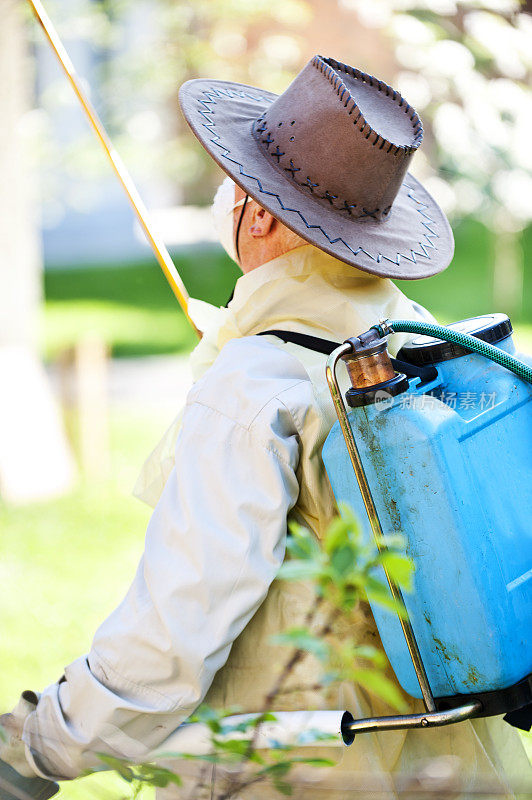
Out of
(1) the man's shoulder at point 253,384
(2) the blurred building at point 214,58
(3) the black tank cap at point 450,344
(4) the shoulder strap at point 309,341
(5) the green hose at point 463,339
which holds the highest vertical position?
(5) the green hose at point 463,339

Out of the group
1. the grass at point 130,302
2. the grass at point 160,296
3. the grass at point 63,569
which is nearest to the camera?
the grass at point 63,569

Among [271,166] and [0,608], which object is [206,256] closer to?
[0,608]

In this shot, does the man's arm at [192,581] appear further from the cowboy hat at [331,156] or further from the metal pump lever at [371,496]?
the cowboy hat at [331,156]

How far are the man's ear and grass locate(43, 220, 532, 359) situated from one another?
687cm

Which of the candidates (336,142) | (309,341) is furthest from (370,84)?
(309,341)

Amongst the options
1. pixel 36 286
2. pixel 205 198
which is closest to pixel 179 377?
pixel 36 286

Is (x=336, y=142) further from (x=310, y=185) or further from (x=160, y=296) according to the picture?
(x=160, y=296)

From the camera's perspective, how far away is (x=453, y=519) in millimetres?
1362

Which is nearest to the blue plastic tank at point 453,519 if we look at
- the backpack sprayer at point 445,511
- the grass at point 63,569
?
the backpack sprayer at point 445,511

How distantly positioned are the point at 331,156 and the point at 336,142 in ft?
0.08

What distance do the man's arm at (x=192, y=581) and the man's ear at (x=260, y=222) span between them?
0.35 m

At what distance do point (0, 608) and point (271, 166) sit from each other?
10.1 ft

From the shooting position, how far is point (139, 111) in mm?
7707

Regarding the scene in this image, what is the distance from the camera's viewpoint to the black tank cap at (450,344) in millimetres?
1543
